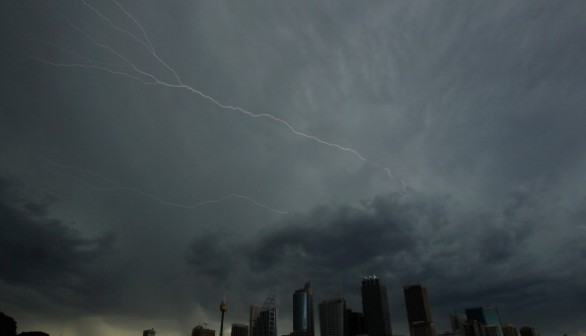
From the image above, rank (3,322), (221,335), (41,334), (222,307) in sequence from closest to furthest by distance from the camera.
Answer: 1. (221,335)
2. (222,307)
3. (3,322)
4. (41,334)

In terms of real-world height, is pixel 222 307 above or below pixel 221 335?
above

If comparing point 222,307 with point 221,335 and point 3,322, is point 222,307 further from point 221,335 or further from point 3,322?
point 3,322

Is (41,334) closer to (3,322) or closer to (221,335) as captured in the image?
(3,322)

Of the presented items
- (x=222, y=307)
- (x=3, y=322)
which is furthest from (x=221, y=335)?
(x=3, y=322)

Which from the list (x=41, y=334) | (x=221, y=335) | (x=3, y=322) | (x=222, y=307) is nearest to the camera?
(x=221, y=335)

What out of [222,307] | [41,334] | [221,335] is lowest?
[221,335]

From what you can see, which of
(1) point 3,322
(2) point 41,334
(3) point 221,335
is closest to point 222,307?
(3) point 221,335

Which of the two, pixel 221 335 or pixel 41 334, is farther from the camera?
pixel 41 334
